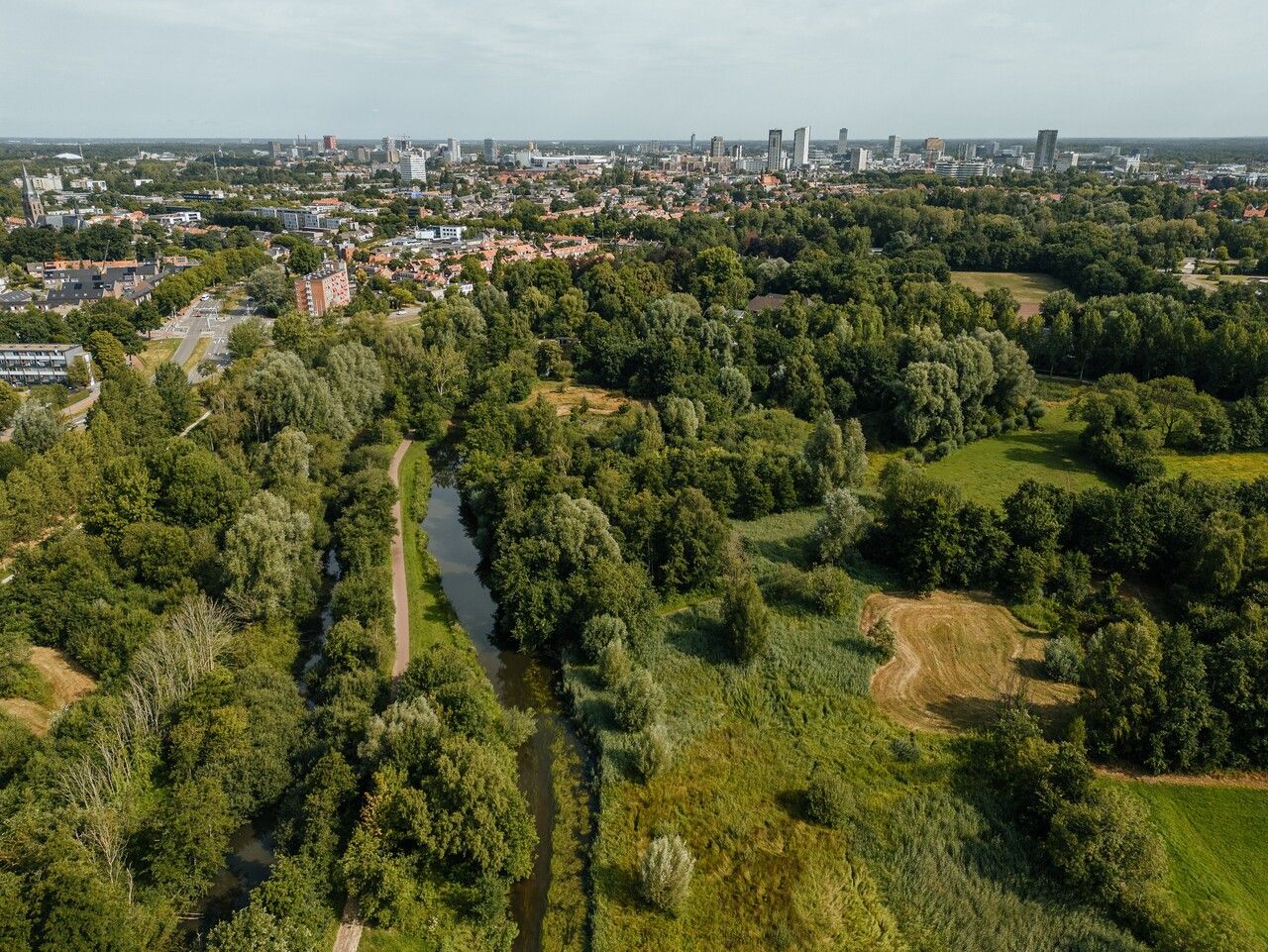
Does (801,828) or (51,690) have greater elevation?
(51,690)

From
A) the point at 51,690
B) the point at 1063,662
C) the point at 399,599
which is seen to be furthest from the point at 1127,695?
the point at 51,690

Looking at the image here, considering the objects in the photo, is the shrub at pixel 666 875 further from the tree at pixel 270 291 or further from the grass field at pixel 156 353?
the tree at pixel 270 291

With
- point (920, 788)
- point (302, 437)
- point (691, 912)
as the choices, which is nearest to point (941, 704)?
point (920, 788)

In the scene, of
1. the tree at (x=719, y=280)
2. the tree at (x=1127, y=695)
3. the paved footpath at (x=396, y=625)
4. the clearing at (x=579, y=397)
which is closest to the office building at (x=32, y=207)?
the tree at (x=719, y=280)

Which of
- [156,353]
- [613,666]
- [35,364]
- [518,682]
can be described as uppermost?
[35,364]

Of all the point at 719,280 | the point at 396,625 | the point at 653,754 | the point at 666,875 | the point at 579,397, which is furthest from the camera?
the point at 719,280

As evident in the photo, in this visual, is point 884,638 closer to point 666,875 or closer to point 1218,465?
point 666,875
